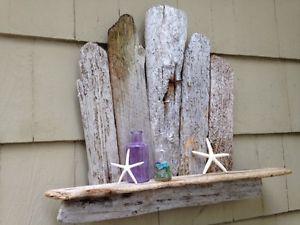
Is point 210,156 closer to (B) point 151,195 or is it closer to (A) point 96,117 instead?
(B) point 151,195

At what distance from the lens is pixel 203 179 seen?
1021mm

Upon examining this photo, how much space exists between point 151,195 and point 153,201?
0.06 feet

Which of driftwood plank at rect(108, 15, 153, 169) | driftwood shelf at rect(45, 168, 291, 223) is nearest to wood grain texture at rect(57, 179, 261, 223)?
driftwood shelf at rect(45, 168, 291, 223)

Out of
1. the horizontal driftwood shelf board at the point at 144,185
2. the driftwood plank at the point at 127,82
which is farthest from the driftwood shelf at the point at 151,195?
the driftwood plank at the point at 127,82

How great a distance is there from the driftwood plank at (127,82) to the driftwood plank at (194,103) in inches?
4.5

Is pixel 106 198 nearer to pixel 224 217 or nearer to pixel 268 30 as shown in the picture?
pixel 224 217

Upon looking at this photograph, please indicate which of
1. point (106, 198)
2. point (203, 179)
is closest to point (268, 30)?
point (203, 179)

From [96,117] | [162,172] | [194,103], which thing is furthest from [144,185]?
[194,103]

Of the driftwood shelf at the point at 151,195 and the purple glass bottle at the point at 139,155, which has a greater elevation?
the purple glass bottle at the point at 139,155

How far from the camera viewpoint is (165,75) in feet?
3.63

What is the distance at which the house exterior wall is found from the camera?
3.16 feet

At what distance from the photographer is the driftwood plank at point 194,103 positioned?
1122 mm

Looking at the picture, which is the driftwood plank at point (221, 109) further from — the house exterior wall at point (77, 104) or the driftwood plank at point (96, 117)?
the driftwood plank at point (96, 117)

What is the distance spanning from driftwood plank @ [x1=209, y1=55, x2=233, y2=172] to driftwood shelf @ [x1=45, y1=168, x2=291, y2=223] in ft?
0.25
